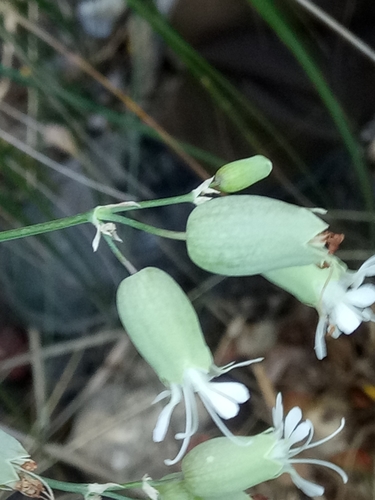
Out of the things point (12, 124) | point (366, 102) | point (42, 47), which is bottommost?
point (366, 102)

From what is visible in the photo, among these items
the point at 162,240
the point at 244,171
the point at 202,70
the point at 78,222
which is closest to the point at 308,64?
the point at 202,70

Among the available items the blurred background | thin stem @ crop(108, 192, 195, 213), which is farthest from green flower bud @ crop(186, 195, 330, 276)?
the blurred background

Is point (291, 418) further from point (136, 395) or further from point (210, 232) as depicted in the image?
point (136, 395)

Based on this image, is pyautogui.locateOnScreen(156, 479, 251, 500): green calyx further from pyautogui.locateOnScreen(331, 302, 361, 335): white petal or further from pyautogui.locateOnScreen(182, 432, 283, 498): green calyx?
pyautogui.locateOnScreen(331, 302, 361, 335): white petal

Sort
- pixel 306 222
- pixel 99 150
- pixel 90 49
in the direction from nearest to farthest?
pixel 306 222
pixel 99 150
pixel 90 49

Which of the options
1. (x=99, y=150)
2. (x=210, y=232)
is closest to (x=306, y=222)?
(x=210, y=232)

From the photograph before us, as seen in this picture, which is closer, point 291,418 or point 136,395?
point 291,418

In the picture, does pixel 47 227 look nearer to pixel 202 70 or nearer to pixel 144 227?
pixel 144 227
